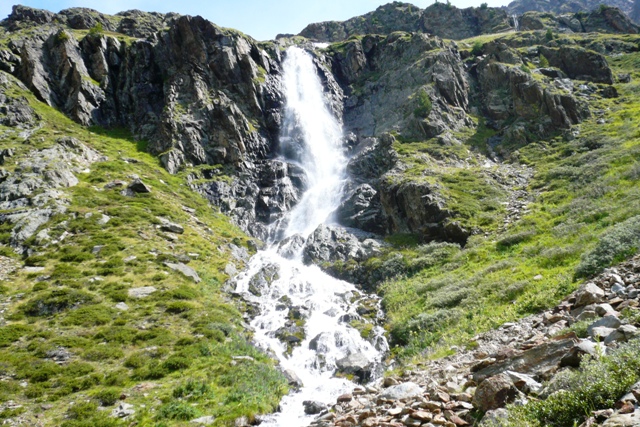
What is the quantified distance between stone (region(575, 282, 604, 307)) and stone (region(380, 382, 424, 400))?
6.41 meters

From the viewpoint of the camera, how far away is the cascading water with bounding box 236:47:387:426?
66.6 feet

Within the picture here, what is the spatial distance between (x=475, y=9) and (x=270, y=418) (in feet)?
543

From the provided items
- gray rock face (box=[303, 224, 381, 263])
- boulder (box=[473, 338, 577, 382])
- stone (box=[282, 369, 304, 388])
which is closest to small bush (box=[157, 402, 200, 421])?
stone (box=[282, 369, 304, 388])

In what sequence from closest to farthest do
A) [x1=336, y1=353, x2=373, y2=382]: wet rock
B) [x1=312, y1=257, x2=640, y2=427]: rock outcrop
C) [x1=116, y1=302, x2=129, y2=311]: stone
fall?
1. [x1=312, y1=257, x2=640, y2=427]: rock outcrop
2. [x1=336, y1=353, x2=373, y2=382]: wet rock
3. [x1=116, y1=302, x2=129, y2=311]: stone

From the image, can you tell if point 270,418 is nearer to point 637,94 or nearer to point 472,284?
point 472,284

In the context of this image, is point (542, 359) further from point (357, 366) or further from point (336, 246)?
point (336, 246)

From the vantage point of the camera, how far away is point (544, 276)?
1933cm

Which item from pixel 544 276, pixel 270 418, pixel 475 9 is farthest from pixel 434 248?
pixel 475 9

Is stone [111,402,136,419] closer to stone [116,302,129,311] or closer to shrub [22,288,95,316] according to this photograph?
stone [116,302,129,311]

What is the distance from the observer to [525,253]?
25.3m

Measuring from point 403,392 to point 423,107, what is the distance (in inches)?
2413

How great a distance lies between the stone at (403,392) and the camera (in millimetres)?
10435

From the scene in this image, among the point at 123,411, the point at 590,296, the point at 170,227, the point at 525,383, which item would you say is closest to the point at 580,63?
the point at 590,296

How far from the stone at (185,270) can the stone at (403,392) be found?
23093mm
